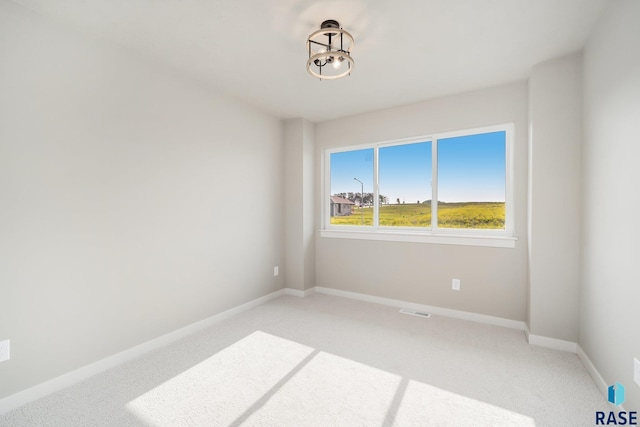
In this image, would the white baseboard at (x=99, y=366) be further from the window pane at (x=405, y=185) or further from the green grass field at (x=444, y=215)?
the window pane at (x=405, y=185)

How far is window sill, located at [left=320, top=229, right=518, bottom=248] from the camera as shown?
3.01 meters

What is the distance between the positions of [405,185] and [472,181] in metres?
0.77

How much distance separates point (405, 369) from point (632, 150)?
1.98 m

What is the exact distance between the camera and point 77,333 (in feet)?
6.73

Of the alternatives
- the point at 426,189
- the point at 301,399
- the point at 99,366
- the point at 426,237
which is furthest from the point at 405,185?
the point at 99,366

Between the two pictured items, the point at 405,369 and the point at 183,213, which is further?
the point at 183,213

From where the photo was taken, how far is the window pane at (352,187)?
3.98 meters

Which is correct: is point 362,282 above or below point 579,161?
below

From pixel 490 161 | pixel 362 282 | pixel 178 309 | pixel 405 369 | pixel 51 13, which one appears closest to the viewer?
pixel 51 13

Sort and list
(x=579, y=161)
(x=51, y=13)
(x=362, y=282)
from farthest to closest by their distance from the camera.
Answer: (x=362, y=282)
(x=579, y=161)
(x=51, y=13)

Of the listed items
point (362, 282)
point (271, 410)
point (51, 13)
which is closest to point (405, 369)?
point (271, 410)

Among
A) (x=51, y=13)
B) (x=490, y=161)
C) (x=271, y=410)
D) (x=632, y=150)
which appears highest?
(x=51, y=13)

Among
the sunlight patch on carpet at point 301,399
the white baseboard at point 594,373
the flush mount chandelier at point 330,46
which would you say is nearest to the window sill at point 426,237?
the white baseboard at point 594,373

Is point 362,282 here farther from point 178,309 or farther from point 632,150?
point 632,150
